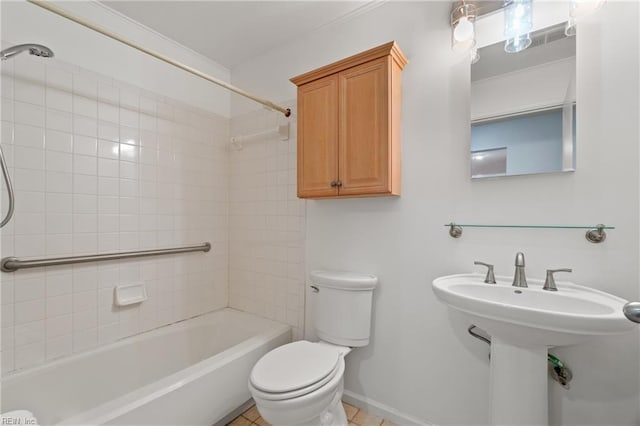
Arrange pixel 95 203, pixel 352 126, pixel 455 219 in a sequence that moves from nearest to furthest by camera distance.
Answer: pixel 455 219 → pixel 352 126 → pixel 95 203

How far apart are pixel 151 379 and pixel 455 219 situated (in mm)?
2036

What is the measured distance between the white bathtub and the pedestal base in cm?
122

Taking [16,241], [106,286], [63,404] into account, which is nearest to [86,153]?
[16,241]

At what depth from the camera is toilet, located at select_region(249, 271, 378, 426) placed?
111 cm

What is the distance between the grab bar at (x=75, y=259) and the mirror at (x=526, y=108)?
76.9 inches

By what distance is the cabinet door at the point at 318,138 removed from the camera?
5.10 feet

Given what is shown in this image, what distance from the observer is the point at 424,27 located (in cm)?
147

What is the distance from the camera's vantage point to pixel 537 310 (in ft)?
2.81

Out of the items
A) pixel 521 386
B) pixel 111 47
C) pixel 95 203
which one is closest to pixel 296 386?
pixel 521 386

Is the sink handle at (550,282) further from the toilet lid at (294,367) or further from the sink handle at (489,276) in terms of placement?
the toilet lid at (294,367)

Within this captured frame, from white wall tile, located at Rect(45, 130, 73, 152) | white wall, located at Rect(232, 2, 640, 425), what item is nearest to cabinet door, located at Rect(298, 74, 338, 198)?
white wall, located at Rect(232, 2, 640, 425)

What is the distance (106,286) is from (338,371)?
1.45 metres

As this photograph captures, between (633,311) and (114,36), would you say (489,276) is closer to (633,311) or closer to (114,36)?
(633,311)

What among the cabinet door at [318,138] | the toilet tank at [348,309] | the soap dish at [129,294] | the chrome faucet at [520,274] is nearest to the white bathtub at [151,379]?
the soap dish at [129,294]
